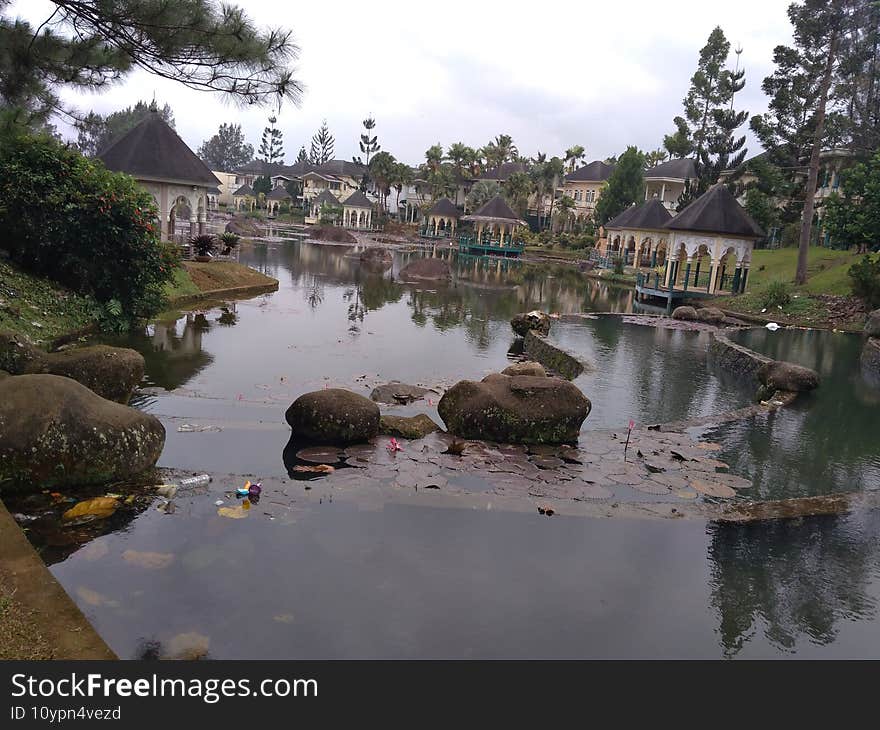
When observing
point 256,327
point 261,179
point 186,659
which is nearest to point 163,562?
point 186,659

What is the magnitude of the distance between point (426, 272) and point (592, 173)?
40.7 metres

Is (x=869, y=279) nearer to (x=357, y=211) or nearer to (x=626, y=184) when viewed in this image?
(x=626, y=184)

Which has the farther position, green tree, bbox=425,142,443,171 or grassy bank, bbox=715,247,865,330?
green tree, bbox=425,142,443,171

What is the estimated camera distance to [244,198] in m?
85.8

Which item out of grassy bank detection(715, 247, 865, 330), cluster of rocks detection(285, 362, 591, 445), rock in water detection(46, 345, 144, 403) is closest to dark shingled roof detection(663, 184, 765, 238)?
grassy bank detection(715, 247, 865, 330)

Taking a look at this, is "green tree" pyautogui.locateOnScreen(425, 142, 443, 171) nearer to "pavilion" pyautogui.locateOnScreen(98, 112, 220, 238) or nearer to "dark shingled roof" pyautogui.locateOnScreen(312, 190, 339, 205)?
"dark shingled roof" pyautogui.locateOnScreen(312, 190, 339, 205)

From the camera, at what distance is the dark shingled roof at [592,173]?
6981 cm

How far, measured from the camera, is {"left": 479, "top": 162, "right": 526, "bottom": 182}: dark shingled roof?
252ft

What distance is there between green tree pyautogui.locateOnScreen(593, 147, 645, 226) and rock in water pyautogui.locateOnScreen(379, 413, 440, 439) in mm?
49252

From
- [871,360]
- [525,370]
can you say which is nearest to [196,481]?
[525,370]

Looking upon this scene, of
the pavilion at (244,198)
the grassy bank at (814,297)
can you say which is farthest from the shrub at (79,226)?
the pavilion at (244,198)
